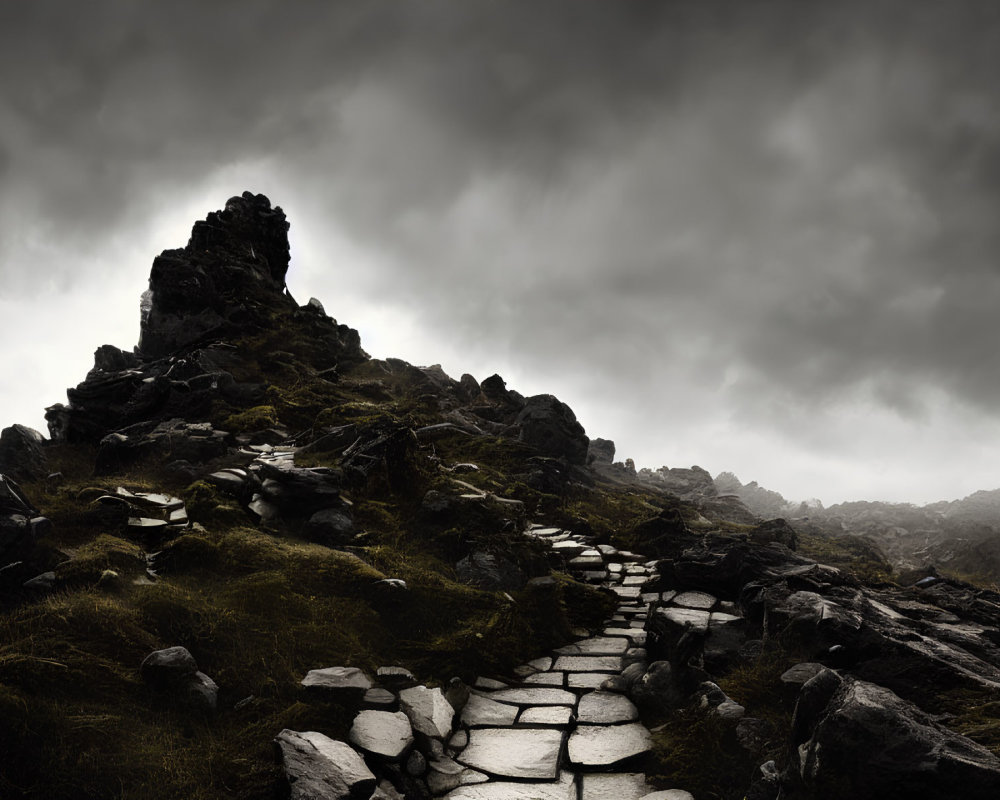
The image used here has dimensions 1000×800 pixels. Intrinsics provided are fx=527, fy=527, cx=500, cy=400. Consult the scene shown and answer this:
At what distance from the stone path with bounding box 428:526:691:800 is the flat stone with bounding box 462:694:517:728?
0.01 meters

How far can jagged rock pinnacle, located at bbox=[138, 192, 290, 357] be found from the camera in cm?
2675

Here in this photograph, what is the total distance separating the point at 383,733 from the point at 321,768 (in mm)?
929

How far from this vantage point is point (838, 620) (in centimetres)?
642

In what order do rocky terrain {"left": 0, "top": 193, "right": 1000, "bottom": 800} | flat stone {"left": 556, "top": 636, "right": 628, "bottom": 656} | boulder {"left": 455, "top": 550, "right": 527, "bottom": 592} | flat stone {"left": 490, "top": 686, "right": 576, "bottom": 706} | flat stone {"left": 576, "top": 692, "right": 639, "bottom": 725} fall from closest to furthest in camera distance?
rocky terrain {"left": 0, "top": 193, "right": 1000, "bottom": 800} → flat stone {"left": 576, "top": 692, "right": 639, "bottom": 725} → flat stone {"left": 490, "top": 686, "right": 576, "bottom": 706} → flat stone {"left": 556, "top": 636, "right": 628, "bottom": 656} → boulder {"left": 455, "top": 550, "right": 527, "bottom": 592}

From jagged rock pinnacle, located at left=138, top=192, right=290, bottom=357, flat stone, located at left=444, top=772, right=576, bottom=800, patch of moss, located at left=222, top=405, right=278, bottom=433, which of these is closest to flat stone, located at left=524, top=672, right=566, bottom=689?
flat stone, located at left=444, top=772, right=576, bottom=800

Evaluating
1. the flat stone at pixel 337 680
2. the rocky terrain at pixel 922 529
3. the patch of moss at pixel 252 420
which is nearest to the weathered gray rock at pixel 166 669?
the flat stone at pixel 337 680

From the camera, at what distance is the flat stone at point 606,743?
19.0ft

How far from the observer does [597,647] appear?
8969mm

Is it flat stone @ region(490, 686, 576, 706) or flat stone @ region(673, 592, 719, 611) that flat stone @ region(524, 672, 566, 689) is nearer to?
flat stone @ region(490, 686, 576, 706)

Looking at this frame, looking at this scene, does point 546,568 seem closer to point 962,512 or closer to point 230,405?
point 230,405

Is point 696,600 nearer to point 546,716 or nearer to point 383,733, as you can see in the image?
point 546,716

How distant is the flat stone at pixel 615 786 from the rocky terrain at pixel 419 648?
32 mm

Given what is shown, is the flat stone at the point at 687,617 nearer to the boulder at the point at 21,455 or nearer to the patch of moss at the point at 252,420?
the patch of moss at the point at 252,420

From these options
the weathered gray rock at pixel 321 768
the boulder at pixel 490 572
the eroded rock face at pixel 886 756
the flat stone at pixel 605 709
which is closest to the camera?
the eroded rock face at pixel 886 756
